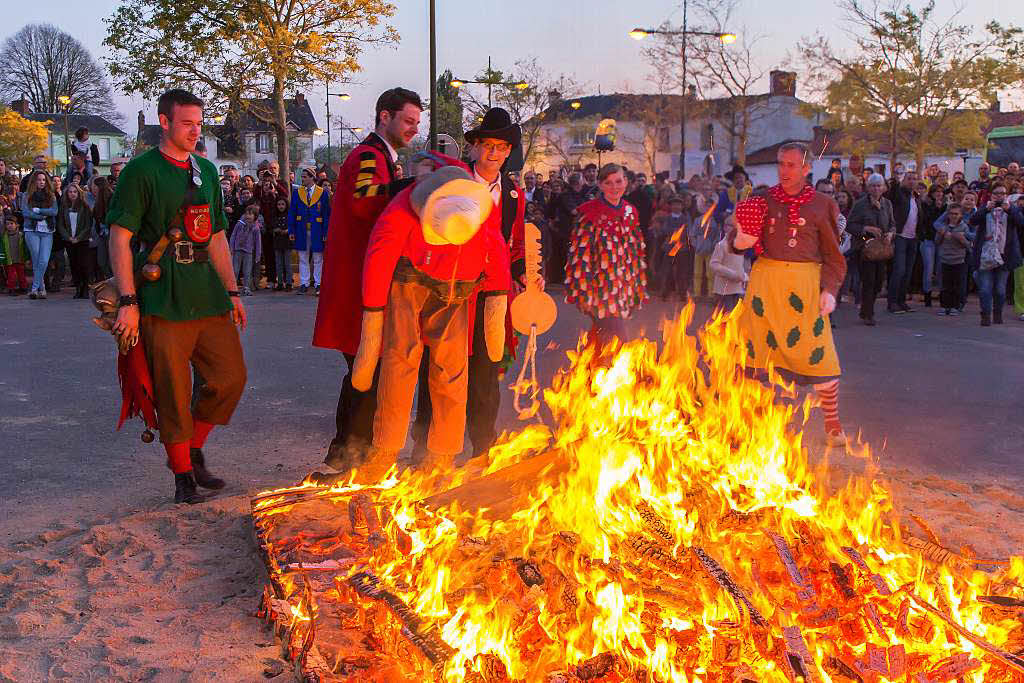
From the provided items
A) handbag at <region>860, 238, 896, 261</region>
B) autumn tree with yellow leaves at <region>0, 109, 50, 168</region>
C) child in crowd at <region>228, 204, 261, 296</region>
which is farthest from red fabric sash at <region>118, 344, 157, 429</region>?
autumn tree with yellow leaves at <region>0, 109, 50, 168</region>

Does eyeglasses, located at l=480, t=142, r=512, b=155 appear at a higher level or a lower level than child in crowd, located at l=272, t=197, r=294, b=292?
higher

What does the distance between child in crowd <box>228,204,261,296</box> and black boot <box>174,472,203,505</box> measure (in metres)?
11.3

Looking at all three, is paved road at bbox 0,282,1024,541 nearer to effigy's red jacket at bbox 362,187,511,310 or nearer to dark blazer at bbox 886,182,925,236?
effigy's red jacket at bbox 362,187,511,310

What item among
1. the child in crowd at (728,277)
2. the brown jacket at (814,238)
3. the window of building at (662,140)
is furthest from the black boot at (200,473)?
the window of building at (662,140)

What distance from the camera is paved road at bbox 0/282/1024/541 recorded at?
5414 mm

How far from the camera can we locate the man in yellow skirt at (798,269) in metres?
6.23

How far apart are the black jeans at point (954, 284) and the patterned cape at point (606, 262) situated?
7853mm

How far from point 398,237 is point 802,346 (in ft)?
10.5

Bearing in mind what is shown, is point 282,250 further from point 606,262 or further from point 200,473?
point 200,473

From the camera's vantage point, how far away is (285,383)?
8.30m

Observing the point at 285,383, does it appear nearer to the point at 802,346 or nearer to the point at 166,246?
the point at 166,246

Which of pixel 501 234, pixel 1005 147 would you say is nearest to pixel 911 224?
pixel 501 234

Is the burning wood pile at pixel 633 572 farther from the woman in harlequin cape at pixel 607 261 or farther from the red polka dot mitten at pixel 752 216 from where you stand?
the woman in harlequin cape at pixel 607 261

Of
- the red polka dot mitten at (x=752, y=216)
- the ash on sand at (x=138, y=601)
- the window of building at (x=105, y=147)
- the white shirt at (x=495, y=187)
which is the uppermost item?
the window of building at (x=105, y=147)
